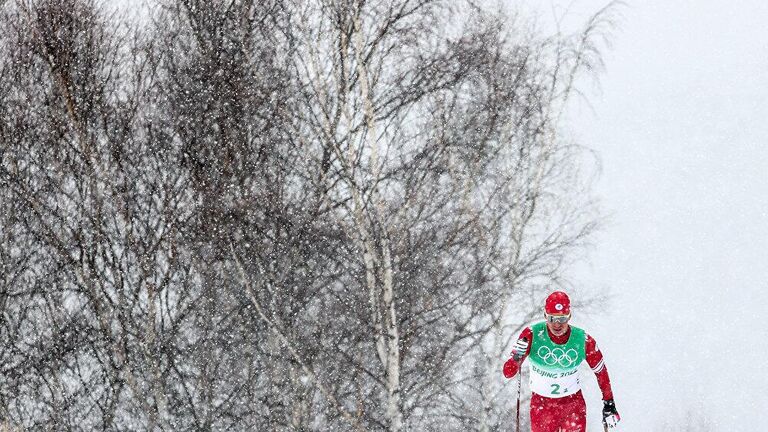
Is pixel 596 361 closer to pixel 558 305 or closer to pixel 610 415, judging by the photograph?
pixel 610 415

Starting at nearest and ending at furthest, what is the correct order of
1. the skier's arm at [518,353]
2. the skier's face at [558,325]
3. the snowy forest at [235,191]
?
the skier's face at [558,325]
the skier's arm at [518,353]
the snowy forest at [235,191]

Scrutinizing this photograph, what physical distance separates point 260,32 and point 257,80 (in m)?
0.60

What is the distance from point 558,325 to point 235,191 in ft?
14.6

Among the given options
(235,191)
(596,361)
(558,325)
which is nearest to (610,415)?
(596,361)

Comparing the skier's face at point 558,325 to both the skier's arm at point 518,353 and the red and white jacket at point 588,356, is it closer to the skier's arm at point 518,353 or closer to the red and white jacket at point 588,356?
the red and white jacket at point 588,356

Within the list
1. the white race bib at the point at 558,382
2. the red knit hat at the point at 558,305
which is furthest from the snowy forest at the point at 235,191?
the red knit hat at the point at 558,305

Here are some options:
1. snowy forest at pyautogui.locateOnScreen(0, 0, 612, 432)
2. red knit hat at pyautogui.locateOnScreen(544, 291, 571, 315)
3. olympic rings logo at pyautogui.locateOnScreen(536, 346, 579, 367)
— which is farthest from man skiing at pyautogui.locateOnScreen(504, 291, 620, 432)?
snowy forest at pyautogui.locateOnScreen(0, 0, 612, 432)

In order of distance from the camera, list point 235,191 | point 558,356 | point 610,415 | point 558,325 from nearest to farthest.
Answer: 1. point 610,415
2. point 558,325
3. point 558,356
4. point 235,191

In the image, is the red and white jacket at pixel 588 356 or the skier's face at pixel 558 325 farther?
the red and white jacket at pixel 588 356

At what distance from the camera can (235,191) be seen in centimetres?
921

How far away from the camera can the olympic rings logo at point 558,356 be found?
578 cm

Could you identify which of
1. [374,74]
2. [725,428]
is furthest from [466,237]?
[725,428]

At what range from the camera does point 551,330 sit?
5.77 m

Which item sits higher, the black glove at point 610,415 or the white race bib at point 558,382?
the white race bib at point 558,382
